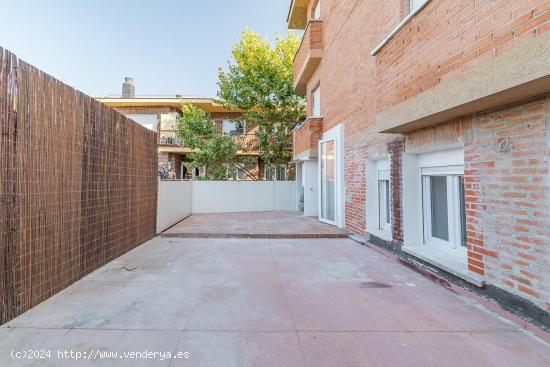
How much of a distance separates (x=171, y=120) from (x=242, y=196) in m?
8.39

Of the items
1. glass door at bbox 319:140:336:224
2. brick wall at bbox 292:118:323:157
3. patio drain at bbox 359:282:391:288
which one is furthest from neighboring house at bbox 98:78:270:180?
patio drain at bbox 359:282:391:288

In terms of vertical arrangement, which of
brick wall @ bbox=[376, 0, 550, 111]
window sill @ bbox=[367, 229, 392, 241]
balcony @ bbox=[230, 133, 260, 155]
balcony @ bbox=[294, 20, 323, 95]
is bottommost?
window sill @ bbox=[367, 229, 392, 241]

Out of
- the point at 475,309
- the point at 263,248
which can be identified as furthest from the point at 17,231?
the point at 475,309

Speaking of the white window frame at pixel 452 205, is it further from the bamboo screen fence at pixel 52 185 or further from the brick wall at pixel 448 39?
the bamboo screen fence at pixel 52 185

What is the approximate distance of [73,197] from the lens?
3939mm

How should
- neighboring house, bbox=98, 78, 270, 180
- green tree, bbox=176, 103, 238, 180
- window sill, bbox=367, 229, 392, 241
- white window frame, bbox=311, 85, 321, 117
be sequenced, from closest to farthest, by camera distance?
window sill, bbox=367, 229, 392, 241
white window frame, bbox=311, 85, 321, 117
green tree, bbox=176, 103, 238, 180
neighboring house, bbox=98, 78, 270, 180

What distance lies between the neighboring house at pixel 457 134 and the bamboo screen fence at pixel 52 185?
191 inches

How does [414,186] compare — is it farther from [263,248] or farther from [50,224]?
[50,224]

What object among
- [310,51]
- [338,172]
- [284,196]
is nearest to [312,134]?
[338,172]

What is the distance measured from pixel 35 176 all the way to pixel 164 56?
16987 mm

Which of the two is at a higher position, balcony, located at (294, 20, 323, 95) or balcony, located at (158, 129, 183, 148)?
balcony, located at (294, 20, 323, 95)

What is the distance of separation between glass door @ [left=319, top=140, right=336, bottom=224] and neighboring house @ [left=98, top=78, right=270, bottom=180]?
26.7ft

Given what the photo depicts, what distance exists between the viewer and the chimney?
19.5m

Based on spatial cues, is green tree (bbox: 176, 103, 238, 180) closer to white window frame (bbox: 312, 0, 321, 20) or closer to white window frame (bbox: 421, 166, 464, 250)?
white window frame (bbox: 312, 0, 321, 20)
